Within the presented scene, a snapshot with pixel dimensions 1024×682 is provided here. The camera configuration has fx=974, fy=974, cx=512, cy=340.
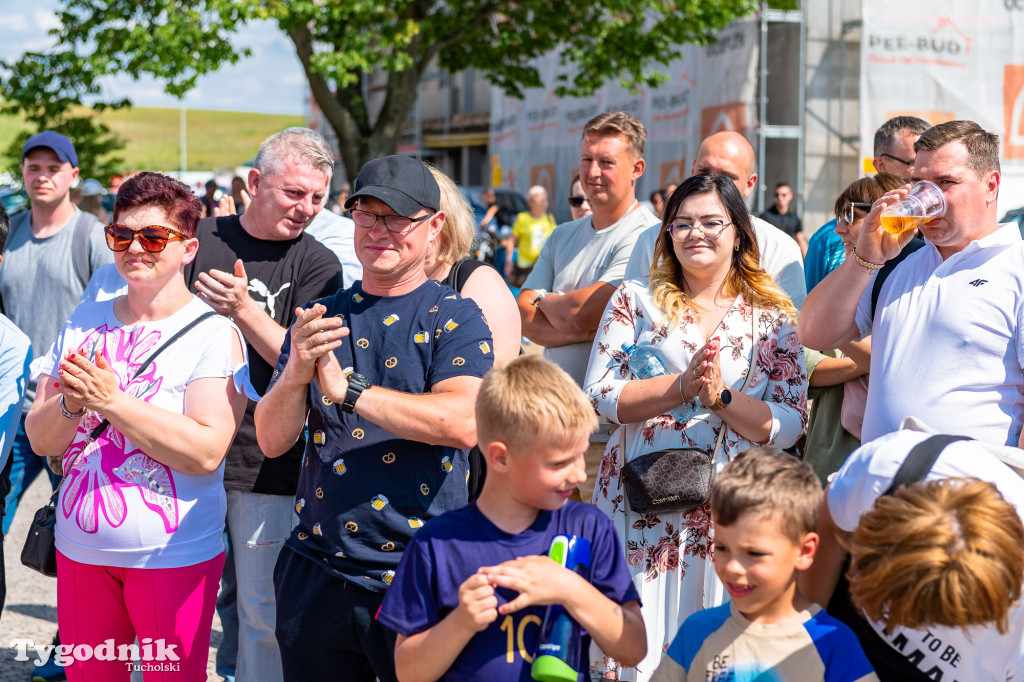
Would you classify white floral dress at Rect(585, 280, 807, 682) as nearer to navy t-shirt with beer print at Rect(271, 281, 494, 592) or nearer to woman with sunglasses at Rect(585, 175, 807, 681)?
woman with sunglasses at Rect(585, 175, 807, 681)

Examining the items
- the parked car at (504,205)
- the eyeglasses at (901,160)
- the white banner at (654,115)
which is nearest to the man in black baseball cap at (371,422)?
the eyeglasses at (901,160)

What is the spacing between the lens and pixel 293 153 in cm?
360

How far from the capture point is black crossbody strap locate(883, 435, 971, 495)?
74.8 inches

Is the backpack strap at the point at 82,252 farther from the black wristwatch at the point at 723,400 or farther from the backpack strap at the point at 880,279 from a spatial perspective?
the backpack strap at the point at 880,279

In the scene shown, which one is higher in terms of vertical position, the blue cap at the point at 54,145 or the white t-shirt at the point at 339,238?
the blue cap at the point at 54,145

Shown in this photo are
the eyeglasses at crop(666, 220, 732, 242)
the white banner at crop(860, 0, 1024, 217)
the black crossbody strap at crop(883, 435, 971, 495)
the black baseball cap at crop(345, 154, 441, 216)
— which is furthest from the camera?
the white banner at crop(860, 0, 1024, 217)

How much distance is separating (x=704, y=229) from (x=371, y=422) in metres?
1.37

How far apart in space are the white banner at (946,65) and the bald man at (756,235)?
33.9 ft

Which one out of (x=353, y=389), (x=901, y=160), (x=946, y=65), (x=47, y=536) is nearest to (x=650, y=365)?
(x=353, y=389)

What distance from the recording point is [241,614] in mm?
3486

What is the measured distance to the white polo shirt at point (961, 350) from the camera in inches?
106

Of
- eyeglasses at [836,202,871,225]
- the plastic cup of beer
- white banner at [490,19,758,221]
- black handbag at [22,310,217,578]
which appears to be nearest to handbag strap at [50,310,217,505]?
black handbag at [22,310,217,578]

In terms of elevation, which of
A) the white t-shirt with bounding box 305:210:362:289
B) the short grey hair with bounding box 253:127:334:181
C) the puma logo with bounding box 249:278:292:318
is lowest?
the puma logo with bounding box 249:278:292:318

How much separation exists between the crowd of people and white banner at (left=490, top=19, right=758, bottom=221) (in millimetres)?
9886
